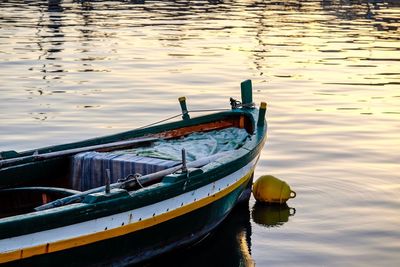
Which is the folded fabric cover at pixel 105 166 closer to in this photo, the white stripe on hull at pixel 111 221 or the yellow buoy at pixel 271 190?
the white stripe on hull at pixel 111 221

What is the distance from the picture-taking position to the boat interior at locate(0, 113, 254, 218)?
1179 cm

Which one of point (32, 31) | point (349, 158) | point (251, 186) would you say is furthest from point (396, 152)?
point (32, 31)

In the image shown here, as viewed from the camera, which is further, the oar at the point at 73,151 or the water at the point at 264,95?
the water at the point at 264,95

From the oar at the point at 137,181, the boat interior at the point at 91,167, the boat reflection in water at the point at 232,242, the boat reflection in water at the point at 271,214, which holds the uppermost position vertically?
the oar at the point at 137,181

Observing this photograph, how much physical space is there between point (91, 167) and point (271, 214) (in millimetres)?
3175

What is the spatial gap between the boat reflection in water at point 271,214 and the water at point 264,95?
3 cm

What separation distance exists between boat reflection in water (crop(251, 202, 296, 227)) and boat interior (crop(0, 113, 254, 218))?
113cm

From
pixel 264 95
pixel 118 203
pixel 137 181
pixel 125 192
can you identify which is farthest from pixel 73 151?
pixel 264 95

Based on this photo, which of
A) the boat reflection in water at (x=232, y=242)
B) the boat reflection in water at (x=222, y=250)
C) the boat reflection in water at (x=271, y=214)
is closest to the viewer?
the boat reflection in water at (x=222, y=250)

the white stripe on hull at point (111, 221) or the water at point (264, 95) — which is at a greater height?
the white stripe on hull at point (111, 221)

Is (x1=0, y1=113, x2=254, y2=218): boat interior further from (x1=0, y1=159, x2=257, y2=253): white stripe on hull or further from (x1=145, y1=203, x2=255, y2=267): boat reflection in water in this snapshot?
(x1=145, y1=203, x2=255, y2=267): boat reflection in water

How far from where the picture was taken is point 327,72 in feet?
99.8

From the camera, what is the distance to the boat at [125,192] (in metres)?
9.74

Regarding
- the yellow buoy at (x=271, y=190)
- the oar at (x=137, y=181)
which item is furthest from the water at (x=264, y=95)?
the oar at (x=137, y=181)
